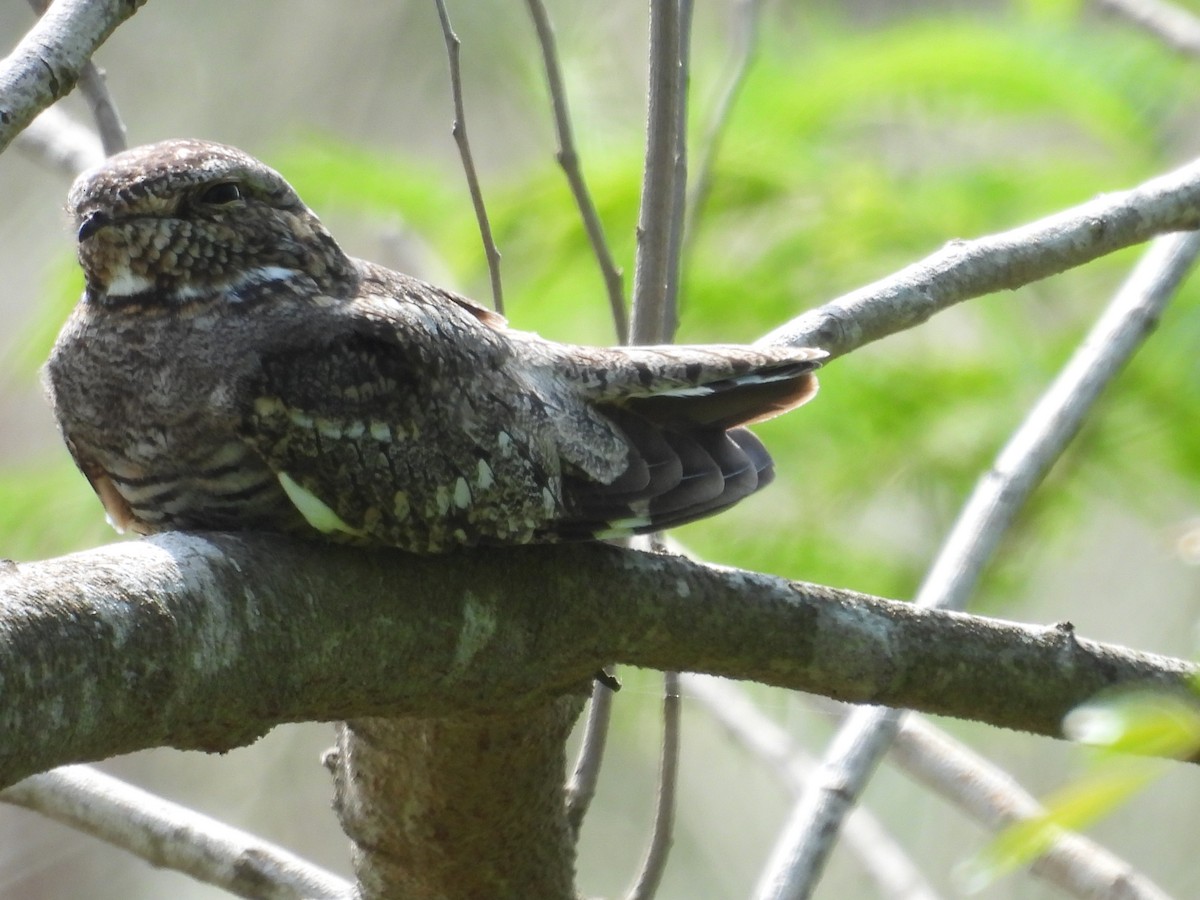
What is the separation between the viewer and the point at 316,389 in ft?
4.51

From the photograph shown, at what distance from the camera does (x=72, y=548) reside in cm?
291

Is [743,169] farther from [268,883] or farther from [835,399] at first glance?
[268,883]

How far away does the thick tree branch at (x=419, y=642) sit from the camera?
3.04ft

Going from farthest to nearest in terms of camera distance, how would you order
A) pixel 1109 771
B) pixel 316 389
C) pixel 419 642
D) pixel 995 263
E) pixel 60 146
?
pixel 60 146, pixel 995 263, pixel 316 389, pixel 419 642, pixel 1109 771

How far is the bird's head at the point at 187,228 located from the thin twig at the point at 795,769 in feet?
3.66

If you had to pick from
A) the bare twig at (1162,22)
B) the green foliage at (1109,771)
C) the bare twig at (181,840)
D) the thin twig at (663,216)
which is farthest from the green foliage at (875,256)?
the green foliage at (1109,771)

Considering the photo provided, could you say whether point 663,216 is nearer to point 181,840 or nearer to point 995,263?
point 995,263

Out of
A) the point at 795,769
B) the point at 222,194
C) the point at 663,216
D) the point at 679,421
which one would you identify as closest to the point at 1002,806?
the point at 795,769

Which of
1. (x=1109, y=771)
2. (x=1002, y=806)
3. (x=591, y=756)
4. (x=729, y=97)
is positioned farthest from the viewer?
(x=1002, y=806)

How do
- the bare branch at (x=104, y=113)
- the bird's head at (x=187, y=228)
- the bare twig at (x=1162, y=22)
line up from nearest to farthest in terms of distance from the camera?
the bird's head at (x=187, y=228), the bare branch at (x=104, y=113), the bare twig at (x=1162, y=22)

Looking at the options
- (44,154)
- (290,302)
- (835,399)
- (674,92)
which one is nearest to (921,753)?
(835,399)

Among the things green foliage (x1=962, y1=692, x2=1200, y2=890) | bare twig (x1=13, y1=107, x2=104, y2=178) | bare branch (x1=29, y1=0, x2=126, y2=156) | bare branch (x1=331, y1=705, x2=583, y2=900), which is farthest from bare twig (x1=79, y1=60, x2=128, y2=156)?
green foliage (x1=962, y1=692, x2=1200, y2=890)

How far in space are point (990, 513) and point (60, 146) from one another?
1.69 metres

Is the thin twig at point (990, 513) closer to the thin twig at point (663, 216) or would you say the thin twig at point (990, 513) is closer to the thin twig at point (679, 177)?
the thin twig at point (663, 216)
